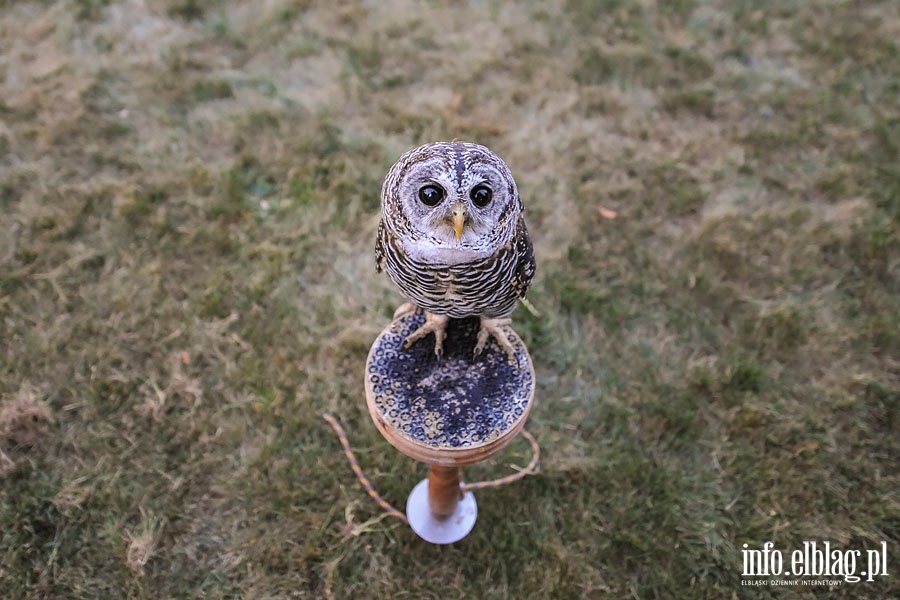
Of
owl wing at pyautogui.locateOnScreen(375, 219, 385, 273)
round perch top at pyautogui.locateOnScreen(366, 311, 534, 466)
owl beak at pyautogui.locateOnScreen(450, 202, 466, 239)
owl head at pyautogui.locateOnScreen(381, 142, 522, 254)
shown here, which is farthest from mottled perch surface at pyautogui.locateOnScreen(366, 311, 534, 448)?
owl beak at pyautogui.locateOnScreen(450, 202, 466, 239)

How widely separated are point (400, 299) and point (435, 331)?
3.25 feet

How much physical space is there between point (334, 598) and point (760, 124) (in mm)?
3493

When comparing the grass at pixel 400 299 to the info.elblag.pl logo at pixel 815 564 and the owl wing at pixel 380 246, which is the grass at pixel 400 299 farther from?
the owl wing at pixel 380 246

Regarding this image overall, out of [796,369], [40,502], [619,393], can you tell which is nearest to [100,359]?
[40,502]

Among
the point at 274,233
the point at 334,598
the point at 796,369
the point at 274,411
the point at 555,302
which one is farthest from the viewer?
the point at 274,233

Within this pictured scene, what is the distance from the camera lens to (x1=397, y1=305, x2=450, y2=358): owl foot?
2.01 m

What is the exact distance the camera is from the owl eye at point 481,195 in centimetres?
150

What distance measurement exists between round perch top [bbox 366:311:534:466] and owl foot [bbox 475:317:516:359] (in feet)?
0.08

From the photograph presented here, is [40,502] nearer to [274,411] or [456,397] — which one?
[274,411]

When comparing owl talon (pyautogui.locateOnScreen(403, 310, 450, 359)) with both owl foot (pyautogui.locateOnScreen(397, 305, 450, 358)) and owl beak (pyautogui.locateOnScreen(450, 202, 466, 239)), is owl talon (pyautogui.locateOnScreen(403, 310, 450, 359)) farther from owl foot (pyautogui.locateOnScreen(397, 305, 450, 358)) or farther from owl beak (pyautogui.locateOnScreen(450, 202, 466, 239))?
owl beak (pyautogui.locateOnScreen(450, 202, 466, 239))

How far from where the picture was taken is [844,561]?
2.33 metres

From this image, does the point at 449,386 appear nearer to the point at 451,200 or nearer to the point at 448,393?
the point at 448,393

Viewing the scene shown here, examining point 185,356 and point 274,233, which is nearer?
point 185,356

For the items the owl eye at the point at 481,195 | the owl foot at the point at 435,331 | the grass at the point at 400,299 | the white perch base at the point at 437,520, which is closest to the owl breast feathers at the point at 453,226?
the owl eye at the point at 481,195
